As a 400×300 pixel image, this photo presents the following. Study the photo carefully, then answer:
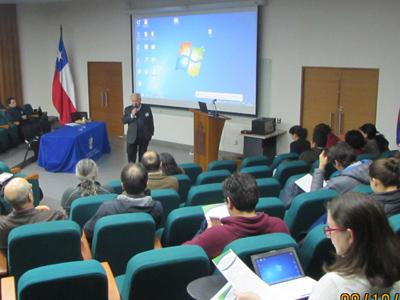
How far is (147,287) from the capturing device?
210cm

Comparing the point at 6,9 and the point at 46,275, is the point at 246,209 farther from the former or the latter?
the point at 6,9

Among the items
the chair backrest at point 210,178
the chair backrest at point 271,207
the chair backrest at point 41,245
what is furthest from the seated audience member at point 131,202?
the chair backrest at point 210,178

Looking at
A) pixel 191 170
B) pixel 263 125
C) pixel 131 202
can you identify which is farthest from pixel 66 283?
pixel 263 125

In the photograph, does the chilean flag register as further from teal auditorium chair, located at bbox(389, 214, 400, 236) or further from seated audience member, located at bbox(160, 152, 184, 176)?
teal auditorium chair, located at bbox(389, 214, 400, 236)

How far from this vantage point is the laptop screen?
1885 millimetres

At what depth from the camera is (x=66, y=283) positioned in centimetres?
191

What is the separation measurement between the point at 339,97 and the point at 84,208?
205 inches

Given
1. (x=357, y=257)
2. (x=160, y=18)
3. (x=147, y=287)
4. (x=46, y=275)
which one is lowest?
(x=147, y=287)

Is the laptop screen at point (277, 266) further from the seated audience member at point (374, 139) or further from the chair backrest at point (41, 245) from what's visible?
the seated audience member at point (374, 139)

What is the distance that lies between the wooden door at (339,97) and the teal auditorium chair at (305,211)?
433 centimetres

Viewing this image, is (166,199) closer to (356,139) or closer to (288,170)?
(288,170)

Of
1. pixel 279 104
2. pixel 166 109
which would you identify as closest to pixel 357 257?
pixel 279 104

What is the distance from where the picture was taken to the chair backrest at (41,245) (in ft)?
8.43

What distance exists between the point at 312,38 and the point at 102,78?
17.5 feet
